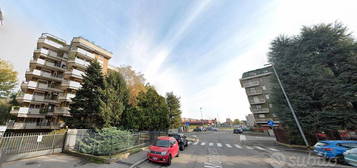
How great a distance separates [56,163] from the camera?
759 cm

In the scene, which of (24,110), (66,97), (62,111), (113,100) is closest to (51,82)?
(66,97)

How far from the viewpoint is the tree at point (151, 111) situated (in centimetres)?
1635

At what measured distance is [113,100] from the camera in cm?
1559

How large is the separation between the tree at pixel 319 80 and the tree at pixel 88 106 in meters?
22.9

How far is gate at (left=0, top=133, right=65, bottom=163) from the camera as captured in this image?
24.9 ft

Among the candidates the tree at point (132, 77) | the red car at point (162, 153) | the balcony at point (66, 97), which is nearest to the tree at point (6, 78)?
the balcony at point (66, 97)

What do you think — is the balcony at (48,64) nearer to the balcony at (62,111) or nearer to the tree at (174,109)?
the balcony at (62,111)

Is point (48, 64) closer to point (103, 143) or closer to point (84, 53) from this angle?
point (84, 53)

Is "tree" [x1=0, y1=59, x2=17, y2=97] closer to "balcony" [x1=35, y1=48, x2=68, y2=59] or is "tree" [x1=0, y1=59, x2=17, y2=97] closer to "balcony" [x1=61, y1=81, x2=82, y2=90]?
"balcony" [x1=35, y1=48, x2=68, y2=59]

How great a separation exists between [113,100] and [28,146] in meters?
7.76

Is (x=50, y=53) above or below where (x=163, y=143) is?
above

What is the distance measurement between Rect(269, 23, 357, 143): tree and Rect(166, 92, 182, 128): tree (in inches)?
720

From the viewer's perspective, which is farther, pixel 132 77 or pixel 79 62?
pixel 132 77

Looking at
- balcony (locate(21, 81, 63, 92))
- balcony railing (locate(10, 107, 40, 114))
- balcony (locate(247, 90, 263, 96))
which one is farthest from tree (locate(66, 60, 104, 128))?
balcony (locate(247, 90, 263, 96))
